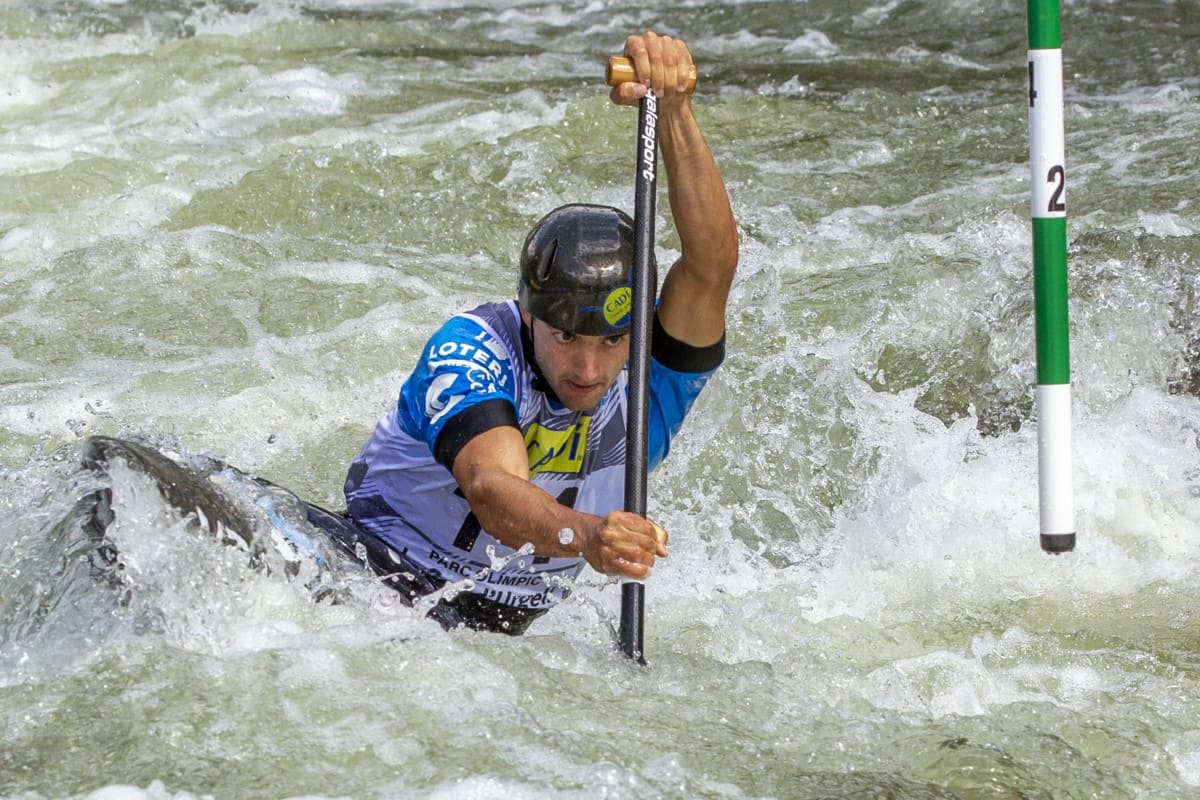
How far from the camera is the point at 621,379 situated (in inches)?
145

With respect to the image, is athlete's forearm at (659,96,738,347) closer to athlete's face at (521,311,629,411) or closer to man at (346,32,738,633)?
man at (346,32,738,633)

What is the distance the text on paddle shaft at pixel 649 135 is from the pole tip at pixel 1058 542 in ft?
3.75

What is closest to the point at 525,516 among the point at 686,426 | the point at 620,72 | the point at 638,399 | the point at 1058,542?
the point at 638,399

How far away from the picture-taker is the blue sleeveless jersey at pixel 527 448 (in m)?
3.36

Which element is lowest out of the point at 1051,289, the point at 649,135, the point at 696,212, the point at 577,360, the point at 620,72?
the point at 577,360

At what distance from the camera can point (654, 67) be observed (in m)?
3.36

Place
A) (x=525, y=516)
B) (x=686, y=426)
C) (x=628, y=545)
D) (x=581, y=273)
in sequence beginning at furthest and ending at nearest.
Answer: (x=686, y=426) → (x=581, y=273) → (x=525, y=516) → (x=628, y=545)

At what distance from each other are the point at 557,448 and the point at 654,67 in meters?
0.89

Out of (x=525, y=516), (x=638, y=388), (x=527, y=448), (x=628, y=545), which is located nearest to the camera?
(x=628, y=545)

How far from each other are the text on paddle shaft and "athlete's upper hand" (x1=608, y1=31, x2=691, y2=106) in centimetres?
2

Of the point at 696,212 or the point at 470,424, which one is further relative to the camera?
the point at 696,212

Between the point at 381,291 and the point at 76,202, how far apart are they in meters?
1.80

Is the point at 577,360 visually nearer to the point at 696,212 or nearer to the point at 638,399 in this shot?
the point at 638,399

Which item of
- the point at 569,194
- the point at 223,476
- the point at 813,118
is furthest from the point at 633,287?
the point at 813,118
